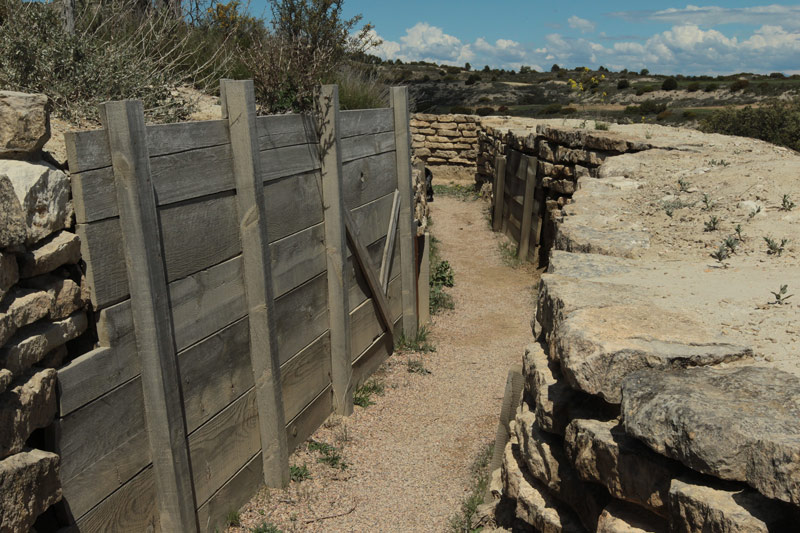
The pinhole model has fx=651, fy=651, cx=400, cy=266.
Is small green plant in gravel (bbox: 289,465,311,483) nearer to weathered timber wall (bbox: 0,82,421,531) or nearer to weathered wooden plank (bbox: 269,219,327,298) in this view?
weathered timber wall (bbox: 0,82,421,531)

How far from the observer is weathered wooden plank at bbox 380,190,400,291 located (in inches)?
238

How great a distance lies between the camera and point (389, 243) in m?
6.18

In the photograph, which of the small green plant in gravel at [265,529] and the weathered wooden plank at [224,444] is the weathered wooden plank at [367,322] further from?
the small green plant in gravel at [265,529]

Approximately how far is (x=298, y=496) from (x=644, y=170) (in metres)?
4.13

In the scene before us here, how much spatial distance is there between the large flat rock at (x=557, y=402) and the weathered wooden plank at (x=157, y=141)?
2.02 meters

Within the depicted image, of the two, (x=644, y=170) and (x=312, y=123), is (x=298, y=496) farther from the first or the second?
(x=644, y=170)

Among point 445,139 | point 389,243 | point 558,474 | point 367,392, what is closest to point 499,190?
point 445,139

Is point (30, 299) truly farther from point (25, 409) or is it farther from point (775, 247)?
point (775, 247)

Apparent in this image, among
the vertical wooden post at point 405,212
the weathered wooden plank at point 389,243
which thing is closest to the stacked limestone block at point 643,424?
the weathered wooden plank at point 389,243

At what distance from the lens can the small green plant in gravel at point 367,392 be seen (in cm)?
548

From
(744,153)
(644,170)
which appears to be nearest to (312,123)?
(644,170)

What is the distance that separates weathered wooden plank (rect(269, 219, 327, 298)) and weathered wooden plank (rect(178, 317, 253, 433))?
1.54 feet

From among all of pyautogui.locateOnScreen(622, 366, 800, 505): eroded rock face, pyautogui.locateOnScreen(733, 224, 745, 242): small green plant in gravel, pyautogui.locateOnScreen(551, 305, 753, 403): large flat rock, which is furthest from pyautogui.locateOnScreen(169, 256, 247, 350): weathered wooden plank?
pyautogui.locateOnScreen(733, 224, 745, 242): small green plant in gravel

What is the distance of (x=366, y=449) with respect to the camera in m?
4.88
